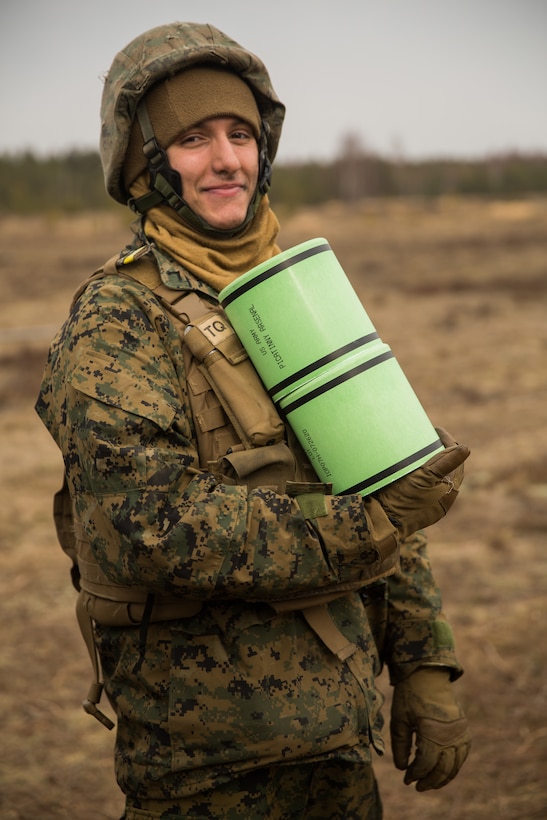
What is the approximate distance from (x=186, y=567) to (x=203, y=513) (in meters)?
0.13

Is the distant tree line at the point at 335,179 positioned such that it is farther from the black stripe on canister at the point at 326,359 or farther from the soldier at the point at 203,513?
the black stripe on canister at the point at 326,359

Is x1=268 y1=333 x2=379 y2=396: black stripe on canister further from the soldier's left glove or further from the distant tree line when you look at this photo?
the distant tree line

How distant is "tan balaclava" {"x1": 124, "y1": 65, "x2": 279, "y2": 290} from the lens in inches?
99.1

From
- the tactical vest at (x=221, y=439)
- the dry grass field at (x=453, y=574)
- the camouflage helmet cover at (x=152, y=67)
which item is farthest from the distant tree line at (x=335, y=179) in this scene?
the tactical vest at (x=221, y=439)

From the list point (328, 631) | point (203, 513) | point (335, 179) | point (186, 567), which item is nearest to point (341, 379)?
point (203, 513)

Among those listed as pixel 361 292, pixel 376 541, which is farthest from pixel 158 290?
pixel 361 292

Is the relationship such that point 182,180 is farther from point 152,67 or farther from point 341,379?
point 341,379

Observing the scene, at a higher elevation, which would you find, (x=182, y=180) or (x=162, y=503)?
(x=182, y=180)

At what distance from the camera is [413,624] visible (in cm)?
285

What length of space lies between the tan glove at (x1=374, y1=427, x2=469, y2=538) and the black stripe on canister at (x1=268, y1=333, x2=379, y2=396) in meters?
0.34

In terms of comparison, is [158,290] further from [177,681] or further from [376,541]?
[177,681]

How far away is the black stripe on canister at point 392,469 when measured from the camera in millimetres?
→ 2197

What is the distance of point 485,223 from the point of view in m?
37.9

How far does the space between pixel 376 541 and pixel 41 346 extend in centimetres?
1358
